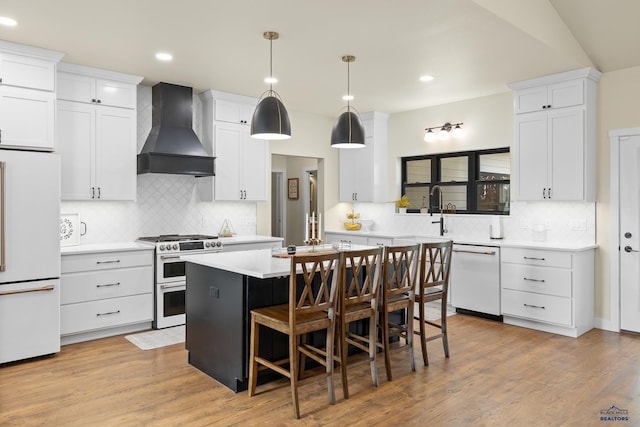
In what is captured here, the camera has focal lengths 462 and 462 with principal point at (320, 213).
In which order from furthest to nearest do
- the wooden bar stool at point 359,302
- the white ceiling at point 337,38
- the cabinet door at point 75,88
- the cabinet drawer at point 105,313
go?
1. the cabinet door at point 75,88
2. the cabinet drawer at point 105,313
3. the white ceiling at point 337,38
4. the wooden bar stool at point 359,302

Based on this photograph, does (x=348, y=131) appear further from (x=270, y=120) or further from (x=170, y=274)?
(x=170, y=274)

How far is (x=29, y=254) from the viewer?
152 inches

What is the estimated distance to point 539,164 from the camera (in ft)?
16.6

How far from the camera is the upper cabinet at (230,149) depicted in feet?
18.4

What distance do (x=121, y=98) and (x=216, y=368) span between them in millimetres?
3080

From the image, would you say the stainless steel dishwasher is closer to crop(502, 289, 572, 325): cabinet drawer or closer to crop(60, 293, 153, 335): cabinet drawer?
crop(502, 289, 572, 325): cabinet drawer

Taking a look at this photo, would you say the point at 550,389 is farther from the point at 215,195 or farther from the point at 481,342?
the point at 215,195

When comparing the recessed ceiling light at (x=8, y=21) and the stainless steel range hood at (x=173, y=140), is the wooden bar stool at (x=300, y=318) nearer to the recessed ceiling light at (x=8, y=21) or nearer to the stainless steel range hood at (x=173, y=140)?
the stainless steel range hood at (x=173, y=140)

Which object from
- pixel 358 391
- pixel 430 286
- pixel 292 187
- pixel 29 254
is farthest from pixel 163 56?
pixel 292 187

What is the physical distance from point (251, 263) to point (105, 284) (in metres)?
1.96

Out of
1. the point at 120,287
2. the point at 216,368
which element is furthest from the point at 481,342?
the point at 120,287

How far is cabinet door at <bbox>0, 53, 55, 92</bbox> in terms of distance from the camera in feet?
12.9

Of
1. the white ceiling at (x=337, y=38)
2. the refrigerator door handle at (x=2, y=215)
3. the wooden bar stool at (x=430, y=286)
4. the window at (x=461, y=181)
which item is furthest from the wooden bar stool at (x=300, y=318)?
the window at (x=461, y=181)

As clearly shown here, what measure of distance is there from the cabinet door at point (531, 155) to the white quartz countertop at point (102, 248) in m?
4.11
